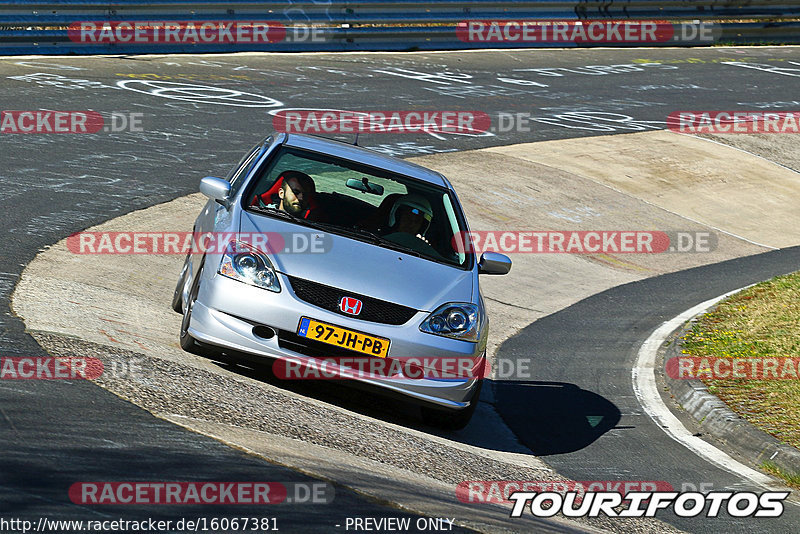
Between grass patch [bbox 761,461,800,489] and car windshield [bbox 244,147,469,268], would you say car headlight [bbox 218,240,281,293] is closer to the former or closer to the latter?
car windshield [bbox 244,147,469,268]

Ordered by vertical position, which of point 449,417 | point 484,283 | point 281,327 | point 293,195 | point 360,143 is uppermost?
point 293,195

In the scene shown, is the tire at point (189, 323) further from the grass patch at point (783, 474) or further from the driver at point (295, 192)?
the grass patch at point (783, 474)

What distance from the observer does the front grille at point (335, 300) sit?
670 cm

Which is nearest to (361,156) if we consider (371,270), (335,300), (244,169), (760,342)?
(244,169)

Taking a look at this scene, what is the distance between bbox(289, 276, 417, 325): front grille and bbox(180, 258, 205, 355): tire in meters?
0.76

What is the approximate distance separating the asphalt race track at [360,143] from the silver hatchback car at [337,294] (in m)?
1.01

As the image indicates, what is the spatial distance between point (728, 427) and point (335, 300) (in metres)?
3.36

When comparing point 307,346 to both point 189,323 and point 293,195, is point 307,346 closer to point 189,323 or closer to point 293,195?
point 189,323

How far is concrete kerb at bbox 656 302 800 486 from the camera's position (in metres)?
7.43

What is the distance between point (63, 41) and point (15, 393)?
1530 centimetres

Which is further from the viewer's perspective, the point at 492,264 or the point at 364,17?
the point at 364,17

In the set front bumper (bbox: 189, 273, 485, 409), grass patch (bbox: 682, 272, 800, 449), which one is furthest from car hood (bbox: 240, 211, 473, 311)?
grass patch (bbox: 682, 272, 800, 449)

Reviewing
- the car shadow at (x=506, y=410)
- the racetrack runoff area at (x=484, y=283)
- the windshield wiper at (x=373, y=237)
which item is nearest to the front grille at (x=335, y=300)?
the car shadow at (x=506, y=410)

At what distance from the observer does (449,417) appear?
720cm
